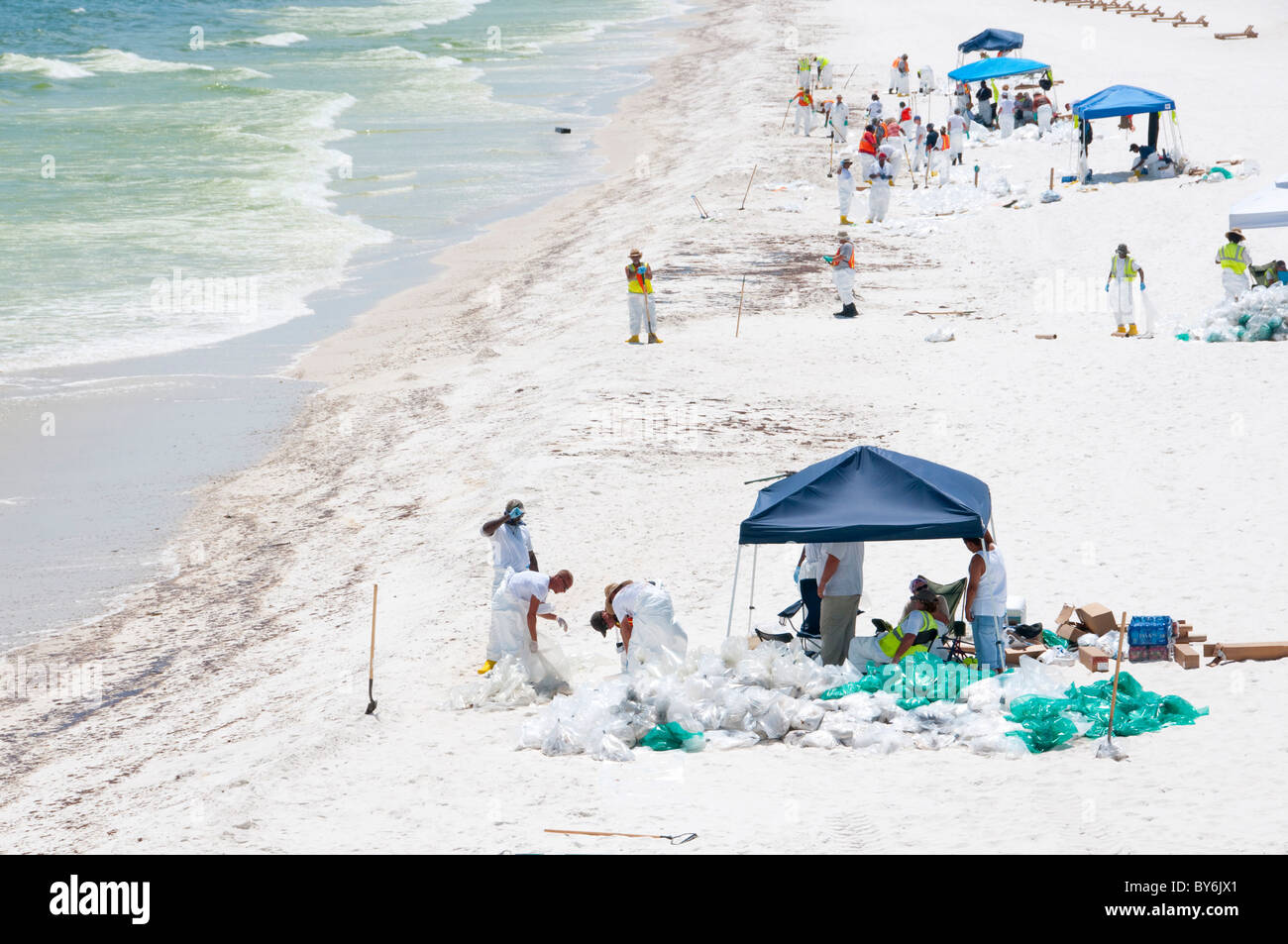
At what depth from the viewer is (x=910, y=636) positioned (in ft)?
36.0

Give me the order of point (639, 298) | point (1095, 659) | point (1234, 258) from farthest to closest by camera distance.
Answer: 1. point (639, 298)
2. point (1234, 258)
3. point (1095, 659)

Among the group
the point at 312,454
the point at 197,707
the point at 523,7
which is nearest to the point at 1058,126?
the point at 312,454

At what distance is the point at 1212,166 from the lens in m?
28.7

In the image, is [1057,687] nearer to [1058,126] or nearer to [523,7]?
[1058,126]

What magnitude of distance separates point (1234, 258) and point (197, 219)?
23915mm

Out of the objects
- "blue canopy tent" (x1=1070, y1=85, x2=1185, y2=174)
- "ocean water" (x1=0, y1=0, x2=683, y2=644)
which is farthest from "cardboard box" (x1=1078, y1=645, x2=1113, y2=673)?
"blue canopy tent" (x1=1070, y1=85, x2=1185, y2=174)

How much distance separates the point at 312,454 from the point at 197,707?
23.6 feet

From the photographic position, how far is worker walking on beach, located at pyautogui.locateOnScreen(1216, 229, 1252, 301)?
65.3 ft

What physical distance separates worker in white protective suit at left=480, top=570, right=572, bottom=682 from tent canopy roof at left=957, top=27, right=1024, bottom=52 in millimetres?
34015

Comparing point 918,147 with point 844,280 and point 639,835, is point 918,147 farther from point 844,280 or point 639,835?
point 639,835

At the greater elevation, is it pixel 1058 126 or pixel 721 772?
pixel 1058 126

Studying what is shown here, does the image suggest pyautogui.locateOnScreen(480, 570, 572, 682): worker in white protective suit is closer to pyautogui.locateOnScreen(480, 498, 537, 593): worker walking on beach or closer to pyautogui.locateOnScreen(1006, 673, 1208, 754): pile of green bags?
pyautogui.locateOnScreen(480, 498, 537, 593): worker walking on beach

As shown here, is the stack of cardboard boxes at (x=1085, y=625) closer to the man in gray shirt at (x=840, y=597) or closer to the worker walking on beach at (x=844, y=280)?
the man in gray shirt at (x=840, y=597)

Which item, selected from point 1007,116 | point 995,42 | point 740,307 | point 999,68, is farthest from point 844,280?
point 995,42
